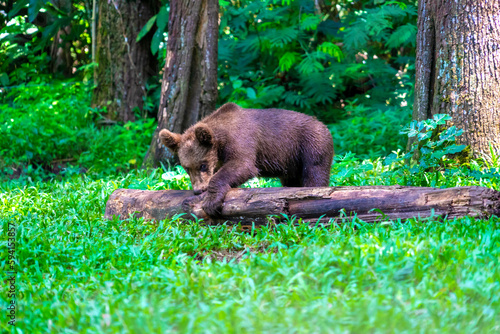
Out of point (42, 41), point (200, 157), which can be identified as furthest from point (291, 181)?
point (42, 41)

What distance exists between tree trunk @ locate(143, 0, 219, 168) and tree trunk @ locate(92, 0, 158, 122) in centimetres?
203

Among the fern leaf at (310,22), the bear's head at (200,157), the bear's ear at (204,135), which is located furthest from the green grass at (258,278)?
the fern leaf at (310,22)

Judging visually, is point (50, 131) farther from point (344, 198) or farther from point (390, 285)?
point (390, 285)

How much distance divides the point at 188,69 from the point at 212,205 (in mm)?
4002

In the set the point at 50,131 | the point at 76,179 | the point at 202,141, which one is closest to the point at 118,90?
the point at 50,131

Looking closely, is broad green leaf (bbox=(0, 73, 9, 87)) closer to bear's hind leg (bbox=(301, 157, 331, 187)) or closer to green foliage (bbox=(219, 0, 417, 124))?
green foliage (bbox=(219, 0, 417, 124))

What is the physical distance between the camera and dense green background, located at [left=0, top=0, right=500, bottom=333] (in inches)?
108

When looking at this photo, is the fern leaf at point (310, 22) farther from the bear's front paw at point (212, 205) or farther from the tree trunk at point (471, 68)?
the bear's front paw at point (212, 205)

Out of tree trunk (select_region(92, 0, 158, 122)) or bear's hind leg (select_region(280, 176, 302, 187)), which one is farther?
tree trunk (select_region(92, 0, 158, 122))

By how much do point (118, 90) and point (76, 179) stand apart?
2938 mm

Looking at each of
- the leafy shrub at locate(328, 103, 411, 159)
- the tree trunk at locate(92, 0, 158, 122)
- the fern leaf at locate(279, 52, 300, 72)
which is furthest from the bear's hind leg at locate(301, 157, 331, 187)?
the tree trunk at locate(92, 0, 158, 122)

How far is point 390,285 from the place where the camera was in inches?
120

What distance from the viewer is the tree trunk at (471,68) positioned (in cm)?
612

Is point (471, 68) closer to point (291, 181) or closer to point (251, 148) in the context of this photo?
point (291, 181)
